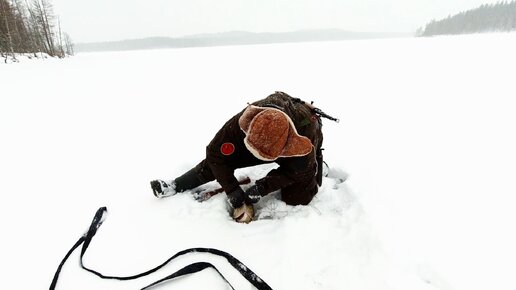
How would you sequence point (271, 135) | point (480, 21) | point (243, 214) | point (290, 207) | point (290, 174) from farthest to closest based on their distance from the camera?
point (480, 21)
point (290, 207)
point (243, 214)
point (290, 174)
point (271, 135)

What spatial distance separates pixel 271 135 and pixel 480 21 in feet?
266

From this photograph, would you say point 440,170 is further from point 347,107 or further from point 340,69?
point 340,69

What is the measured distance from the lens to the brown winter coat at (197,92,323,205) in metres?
1.92

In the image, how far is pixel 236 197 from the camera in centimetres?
212

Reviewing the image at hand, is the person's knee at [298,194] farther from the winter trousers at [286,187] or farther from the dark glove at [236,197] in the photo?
the dark glove at [236,197]

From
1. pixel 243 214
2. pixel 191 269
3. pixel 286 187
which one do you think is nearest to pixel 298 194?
pixel 286 187

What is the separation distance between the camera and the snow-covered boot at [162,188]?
2.33 metres

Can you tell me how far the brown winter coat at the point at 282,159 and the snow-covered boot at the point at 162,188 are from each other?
391mm

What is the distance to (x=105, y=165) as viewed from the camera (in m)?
2.91

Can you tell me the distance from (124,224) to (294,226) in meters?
1.16

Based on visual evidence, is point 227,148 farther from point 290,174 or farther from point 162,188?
point 162,188

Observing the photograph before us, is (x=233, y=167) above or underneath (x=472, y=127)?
above

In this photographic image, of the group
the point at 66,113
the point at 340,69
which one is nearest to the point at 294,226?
the point at 66,113

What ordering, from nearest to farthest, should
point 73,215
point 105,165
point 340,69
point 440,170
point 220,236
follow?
point 220,236 < point 73,215 < point 440,170 < point 105,165 < point 340,69
